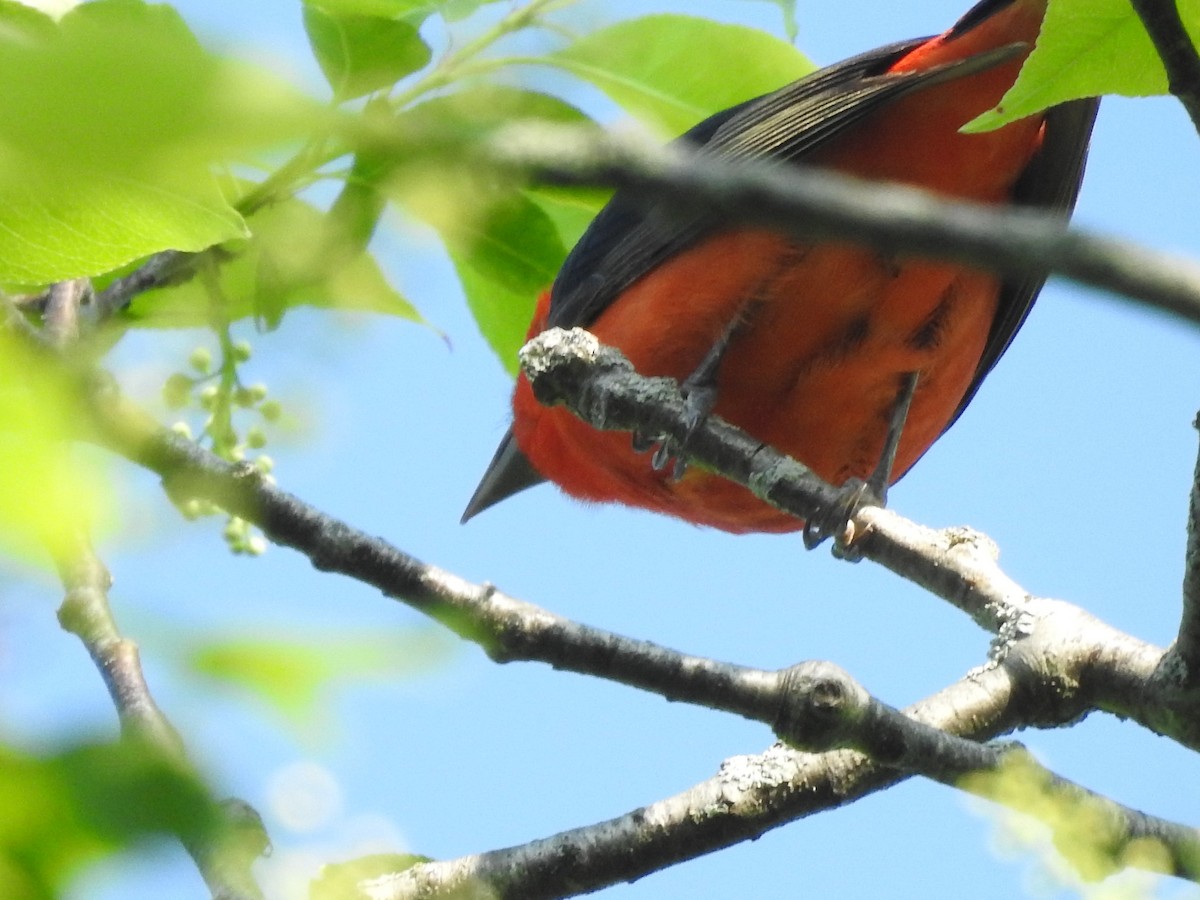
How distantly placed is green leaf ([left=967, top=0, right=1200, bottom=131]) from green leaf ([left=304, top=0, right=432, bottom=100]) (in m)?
1.52

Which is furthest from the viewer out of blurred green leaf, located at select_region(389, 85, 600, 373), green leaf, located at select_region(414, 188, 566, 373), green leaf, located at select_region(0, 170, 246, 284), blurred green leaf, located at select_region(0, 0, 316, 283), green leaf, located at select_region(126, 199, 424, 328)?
green leaf, located at select_region(414, 188, 566, 373)

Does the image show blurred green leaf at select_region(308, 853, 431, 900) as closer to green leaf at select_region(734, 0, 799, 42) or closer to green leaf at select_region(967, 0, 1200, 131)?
green leaf at select_region(967, 0, 1200, 131)

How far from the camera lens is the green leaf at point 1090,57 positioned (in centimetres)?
136

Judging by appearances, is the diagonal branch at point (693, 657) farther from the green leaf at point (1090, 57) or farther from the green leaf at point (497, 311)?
the green leaf at point (497, 311)

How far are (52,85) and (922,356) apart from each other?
3.32 metres

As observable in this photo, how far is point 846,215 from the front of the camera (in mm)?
499

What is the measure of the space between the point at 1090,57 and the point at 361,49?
5.37ft

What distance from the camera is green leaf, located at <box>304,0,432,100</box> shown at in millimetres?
2617

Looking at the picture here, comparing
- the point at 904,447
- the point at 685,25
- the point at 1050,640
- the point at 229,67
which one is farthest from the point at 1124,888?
the point at 904,447

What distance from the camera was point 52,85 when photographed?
0.42 meters

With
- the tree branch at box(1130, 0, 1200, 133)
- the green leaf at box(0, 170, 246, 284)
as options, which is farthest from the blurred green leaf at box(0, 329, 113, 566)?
the tree branch at box(1130, 0, 1200, 133)

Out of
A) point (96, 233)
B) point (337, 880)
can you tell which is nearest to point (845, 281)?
point (96, 233)

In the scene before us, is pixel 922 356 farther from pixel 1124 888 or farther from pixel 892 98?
pixel 1124 888

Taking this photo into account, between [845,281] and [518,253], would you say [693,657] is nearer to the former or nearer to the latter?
[518,253]
